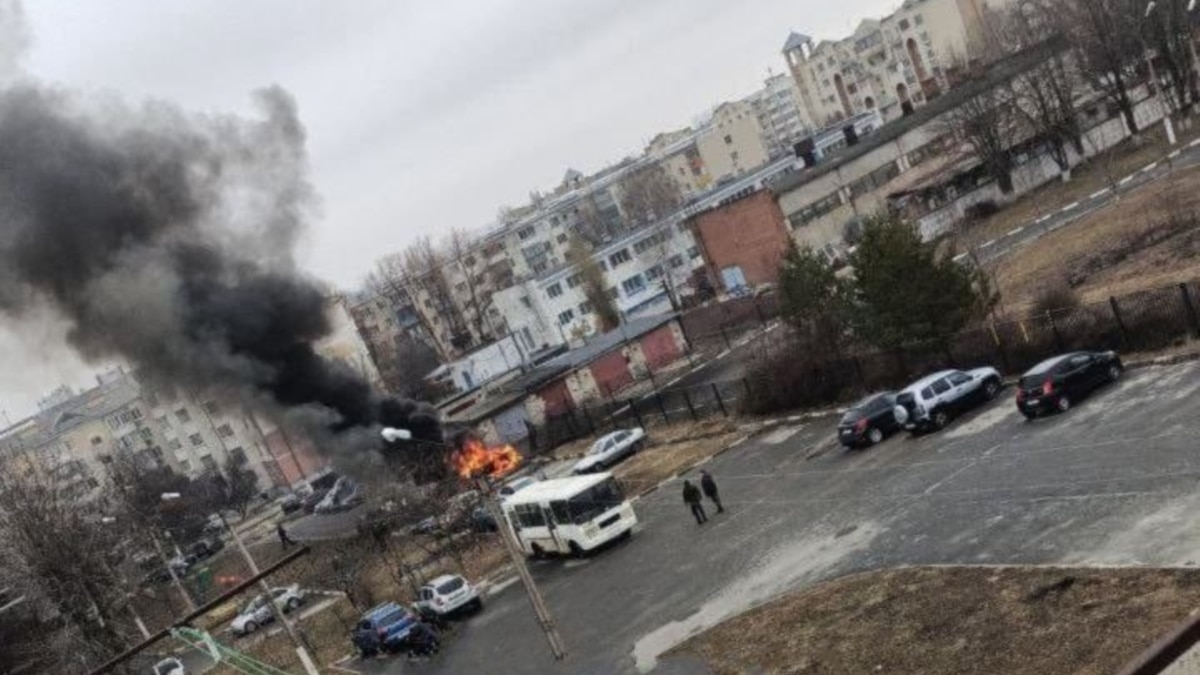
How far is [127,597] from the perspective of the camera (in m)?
37.6

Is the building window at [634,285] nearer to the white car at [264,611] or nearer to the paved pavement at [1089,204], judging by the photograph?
the paved pavement at [1089,204]

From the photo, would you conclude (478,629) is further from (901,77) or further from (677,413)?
(901,77)

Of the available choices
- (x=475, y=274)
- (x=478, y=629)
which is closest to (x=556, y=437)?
(x=478, y=629)

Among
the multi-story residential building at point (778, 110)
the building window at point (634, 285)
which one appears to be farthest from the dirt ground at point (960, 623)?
the multi-story residential building at point (778, 110)

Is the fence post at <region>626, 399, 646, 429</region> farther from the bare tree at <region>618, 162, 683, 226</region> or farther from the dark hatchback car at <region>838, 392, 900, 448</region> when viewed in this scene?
the bare tree at <region>618, 162, 683, 226</region>

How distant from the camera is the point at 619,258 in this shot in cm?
8712

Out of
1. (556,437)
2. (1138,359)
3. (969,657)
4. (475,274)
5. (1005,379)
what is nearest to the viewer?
(969,657)

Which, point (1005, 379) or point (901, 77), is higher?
point (901, 77)

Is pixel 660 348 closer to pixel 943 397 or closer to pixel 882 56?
pixel 943 397

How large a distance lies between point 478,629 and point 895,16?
12444 centimetres

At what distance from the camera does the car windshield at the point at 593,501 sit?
2839cm

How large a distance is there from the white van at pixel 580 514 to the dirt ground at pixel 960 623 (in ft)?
31.4

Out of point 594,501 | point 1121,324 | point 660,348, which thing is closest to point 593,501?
point 594,501

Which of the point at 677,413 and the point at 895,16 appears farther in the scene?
the point at 895,16
